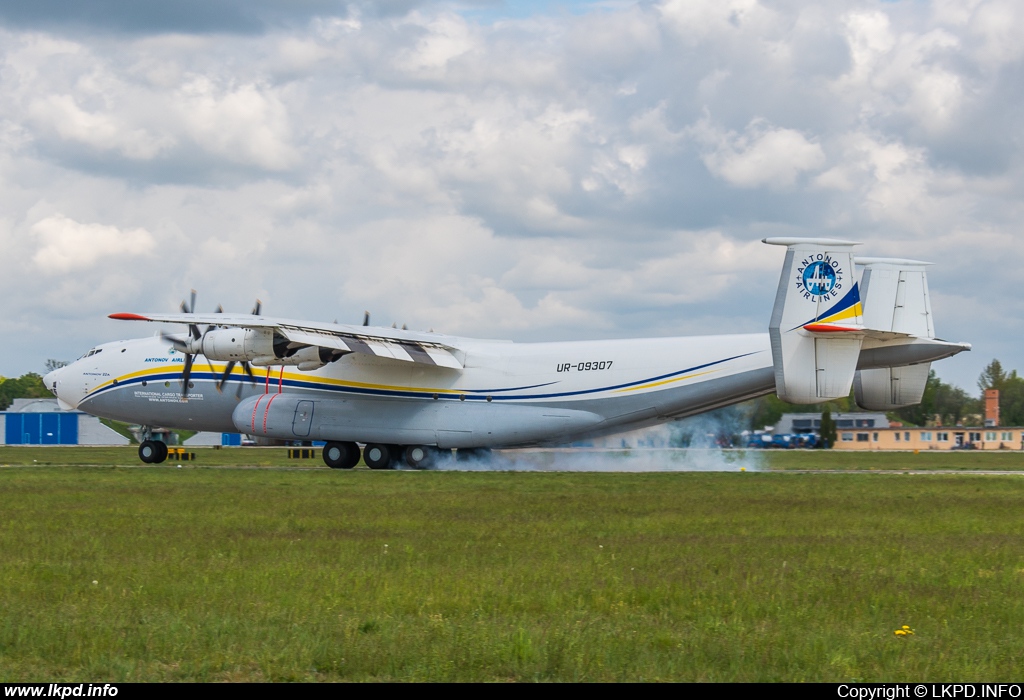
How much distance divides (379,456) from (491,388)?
485 cm

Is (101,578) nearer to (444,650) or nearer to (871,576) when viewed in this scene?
(444,650)

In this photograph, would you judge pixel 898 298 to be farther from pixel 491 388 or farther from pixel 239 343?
pixel 239 343

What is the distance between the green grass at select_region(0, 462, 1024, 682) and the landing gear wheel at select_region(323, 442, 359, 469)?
15380mm

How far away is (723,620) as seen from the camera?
11242mm

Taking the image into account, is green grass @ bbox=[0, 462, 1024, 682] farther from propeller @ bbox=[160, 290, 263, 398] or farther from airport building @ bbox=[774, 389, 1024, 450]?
airport building @ bbox=[774, 389, 1024, 450]

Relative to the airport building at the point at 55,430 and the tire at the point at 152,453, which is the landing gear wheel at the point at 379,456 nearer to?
the tire at the point at 152,453

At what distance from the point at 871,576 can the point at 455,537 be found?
259 inches

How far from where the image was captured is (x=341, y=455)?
40.8 m

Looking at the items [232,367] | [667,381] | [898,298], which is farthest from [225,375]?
[898,298]

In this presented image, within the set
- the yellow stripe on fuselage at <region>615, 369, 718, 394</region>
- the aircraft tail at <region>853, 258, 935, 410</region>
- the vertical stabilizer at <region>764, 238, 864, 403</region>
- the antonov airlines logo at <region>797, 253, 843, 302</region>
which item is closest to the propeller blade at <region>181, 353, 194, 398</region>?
the yellow stripe on fuselage at <region>615, 369, 718, 394</region>

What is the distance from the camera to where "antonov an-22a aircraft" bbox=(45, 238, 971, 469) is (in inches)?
1323

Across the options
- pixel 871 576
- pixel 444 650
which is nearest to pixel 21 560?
pixel 444 650

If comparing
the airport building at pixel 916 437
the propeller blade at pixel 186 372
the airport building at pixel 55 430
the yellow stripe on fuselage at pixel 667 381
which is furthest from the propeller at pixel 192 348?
the airport building at pixel 916 437

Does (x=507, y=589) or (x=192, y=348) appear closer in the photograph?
(x=507, y=589)
